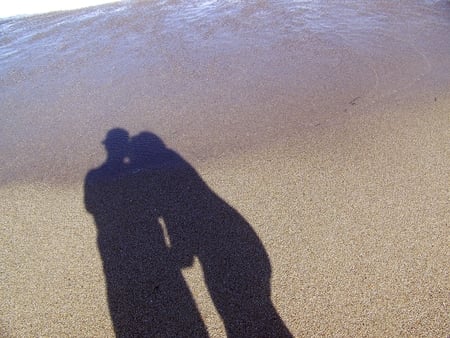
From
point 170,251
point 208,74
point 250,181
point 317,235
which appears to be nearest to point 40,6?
point 208,74

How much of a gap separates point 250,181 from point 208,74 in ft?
11.3

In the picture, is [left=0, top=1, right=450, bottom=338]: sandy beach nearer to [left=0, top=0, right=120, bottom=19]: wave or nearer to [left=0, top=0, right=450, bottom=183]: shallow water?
[left=0, top=0, right=450, bottom=183]: shallow water

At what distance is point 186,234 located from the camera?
12.4 feet

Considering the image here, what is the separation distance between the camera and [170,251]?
3.62 metres

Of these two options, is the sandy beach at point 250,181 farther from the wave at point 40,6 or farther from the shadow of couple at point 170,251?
the wave at point 40,6

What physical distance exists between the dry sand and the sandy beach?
2cm

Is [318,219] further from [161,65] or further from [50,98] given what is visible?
[50,98]

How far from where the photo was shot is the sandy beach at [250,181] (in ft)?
10.4

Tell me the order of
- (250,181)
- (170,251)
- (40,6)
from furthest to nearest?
(40,6) → (250,181) → (170,251)

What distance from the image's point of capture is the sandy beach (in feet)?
10.4

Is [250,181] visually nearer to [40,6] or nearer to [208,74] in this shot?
[208,74]

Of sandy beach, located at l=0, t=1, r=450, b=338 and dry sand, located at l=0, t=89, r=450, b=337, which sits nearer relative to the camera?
dry sand, located at l=0, t=89, r=450, b=337

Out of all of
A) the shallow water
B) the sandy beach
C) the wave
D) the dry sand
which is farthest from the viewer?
the wave

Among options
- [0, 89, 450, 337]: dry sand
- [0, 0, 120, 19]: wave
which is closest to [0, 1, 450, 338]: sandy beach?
[0, 89, 450, 337]: dry sand
